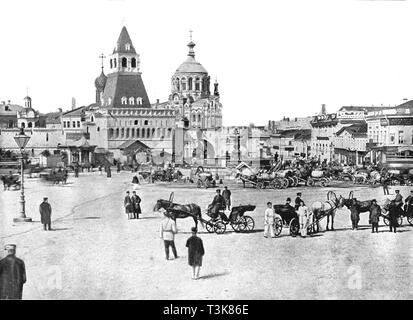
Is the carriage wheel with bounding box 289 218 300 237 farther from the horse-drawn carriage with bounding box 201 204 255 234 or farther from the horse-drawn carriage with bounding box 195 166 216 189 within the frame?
the horse-drawn carriage with bounding box 195 166 216 189

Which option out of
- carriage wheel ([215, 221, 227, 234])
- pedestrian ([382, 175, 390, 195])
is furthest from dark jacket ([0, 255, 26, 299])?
pedestrian ([382, 175, 390, 195])

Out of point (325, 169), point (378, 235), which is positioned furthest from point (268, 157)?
point (378, 235)

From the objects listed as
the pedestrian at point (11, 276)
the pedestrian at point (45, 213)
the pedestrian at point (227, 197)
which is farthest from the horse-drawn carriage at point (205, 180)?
the pedestrian at point (11, 276)

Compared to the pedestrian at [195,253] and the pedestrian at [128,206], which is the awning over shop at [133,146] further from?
the pedestrian at [195,253]

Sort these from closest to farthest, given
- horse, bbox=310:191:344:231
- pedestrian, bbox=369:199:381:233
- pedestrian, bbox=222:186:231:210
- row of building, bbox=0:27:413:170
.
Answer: pedestrian, bbox=369:199:381:233
horse, bbox=310:191:344:231
pedestrian, bbox=222:186:231:210
row of building, bbox=0:27:413:170

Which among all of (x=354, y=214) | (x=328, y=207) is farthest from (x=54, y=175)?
(x=354, y=214)
